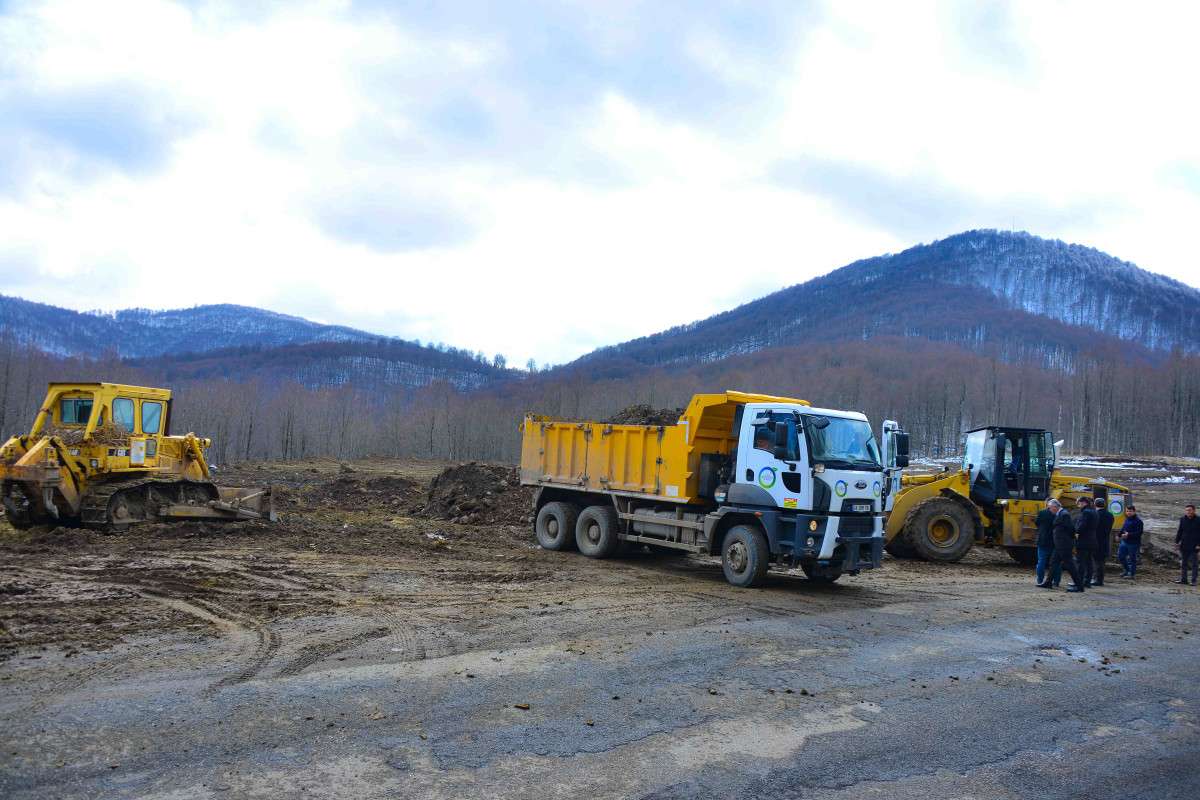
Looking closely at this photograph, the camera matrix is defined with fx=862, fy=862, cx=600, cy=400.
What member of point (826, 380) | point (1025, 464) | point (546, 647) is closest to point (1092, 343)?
point (826, 380)

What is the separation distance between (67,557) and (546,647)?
904 centimetres

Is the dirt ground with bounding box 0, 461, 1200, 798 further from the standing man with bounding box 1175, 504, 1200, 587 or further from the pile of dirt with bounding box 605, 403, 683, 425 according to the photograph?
the pile of dirt with bounding box 605, 403, 683, 425

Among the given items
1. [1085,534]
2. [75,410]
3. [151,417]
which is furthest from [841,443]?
[75,410]

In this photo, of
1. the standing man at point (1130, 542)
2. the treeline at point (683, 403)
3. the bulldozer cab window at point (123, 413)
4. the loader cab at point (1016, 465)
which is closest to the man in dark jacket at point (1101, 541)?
the standing man at point (1130, 542)

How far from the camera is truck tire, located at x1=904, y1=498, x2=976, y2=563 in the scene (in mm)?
18328

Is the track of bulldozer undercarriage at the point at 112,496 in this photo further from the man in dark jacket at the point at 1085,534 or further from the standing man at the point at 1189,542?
the standing man at the point at 1189,542

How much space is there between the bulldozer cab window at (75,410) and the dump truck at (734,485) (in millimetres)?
8618

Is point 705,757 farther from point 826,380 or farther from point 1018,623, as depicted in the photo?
point 826,380

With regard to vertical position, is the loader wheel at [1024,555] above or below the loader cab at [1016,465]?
below

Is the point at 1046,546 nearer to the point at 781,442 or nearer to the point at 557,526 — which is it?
the point at 781,442

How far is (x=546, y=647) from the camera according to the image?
8836mm

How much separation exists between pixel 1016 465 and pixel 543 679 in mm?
14463

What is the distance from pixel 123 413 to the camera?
16.6 metres

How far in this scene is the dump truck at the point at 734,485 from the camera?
12602 mm
